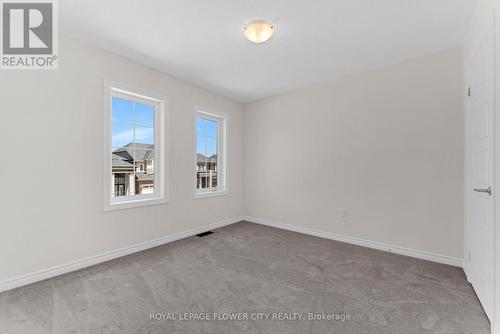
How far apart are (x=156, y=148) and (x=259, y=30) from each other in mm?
2147

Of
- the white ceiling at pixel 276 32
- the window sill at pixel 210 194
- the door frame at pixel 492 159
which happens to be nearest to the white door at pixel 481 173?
the door frame at pixel 492 159

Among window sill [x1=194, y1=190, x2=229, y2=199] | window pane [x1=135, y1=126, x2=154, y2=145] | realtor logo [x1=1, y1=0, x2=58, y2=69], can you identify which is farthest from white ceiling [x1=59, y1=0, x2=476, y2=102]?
window sill [x1=194, y1=190, x2=229, y2=199]

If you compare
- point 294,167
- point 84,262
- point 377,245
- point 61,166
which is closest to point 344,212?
point 377,245

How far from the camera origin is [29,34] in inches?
83.4

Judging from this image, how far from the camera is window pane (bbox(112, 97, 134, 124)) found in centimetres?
286

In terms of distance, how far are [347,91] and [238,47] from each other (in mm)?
1805

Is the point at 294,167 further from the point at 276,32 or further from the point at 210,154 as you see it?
the point at 276,32

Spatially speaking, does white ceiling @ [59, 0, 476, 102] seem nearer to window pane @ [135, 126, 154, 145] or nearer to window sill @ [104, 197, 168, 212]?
window pane @ [135, 126, 154, 145]

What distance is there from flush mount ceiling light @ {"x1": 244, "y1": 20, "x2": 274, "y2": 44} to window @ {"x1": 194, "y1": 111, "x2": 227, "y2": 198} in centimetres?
188

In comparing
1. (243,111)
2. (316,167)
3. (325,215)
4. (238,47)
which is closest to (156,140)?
(238,47)

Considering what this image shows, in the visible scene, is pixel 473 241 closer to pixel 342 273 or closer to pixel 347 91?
pixel 342 273

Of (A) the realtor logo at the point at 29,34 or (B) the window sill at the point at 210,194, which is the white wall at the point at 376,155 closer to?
(B) the window sill at the point at 210,194

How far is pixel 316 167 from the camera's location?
365cm

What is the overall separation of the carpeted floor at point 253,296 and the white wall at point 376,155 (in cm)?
51
